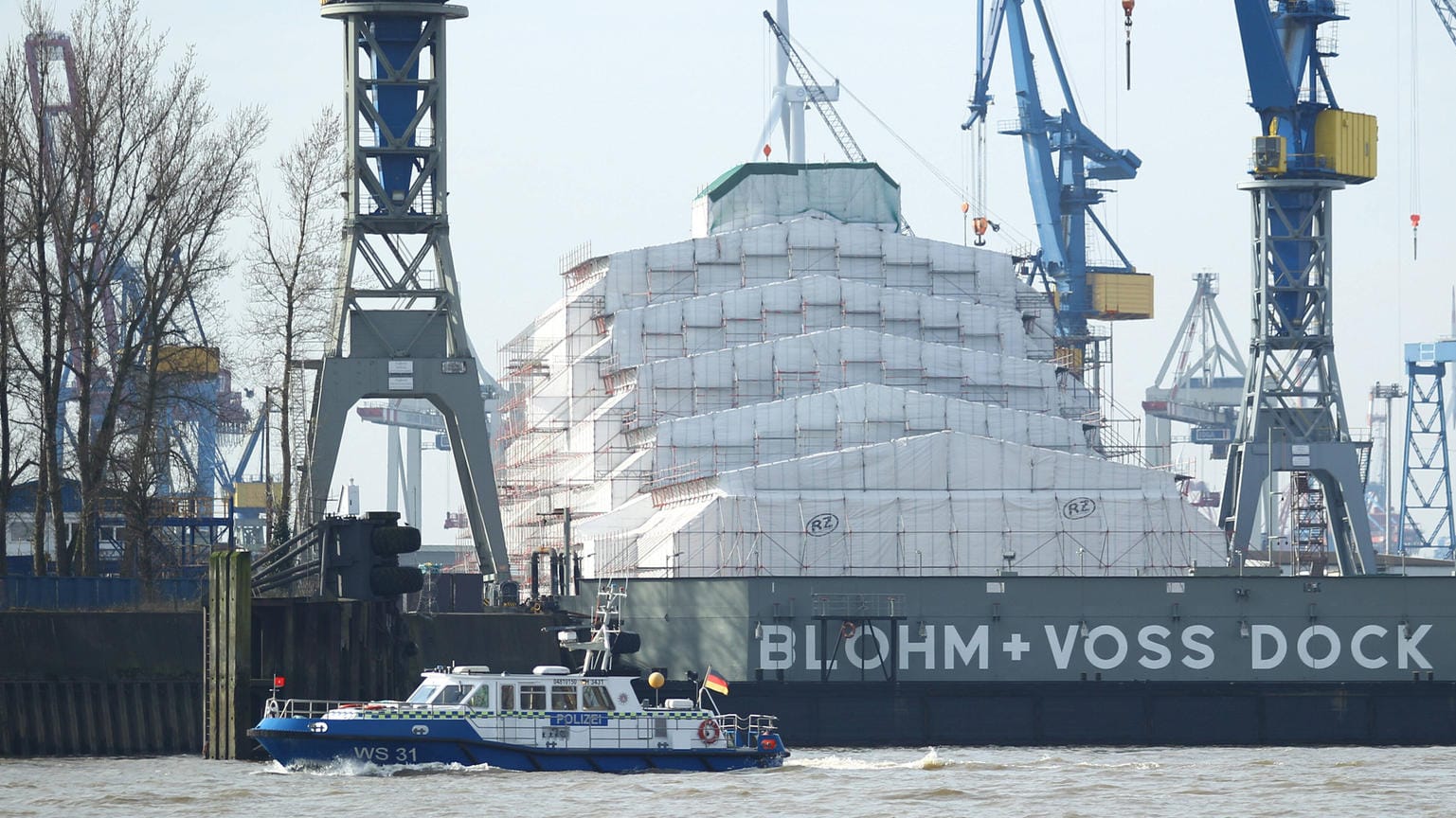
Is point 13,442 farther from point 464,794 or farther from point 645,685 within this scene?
point 464,794

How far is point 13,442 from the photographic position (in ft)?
226

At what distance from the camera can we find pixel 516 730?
54594 mm

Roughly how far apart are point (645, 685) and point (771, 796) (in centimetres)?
1751

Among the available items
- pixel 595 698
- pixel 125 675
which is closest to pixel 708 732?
pixel 595 698

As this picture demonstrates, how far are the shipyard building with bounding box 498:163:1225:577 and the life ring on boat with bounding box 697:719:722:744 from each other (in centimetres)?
2860

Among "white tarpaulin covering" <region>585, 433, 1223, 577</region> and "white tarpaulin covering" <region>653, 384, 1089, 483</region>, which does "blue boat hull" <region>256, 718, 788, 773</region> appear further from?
"white tarpaulin covering" <region>653, 384, 1089, 483</region>

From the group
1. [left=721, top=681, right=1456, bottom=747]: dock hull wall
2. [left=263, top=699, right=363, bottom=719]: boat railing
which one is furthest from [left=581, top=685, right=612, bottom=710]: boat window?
[left=721, top=681, right=1456, bottom=747]: dock hull wall

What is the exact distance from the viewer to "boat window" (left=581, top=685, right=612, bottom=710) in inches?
2169

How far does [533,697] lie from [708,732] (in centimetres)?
383

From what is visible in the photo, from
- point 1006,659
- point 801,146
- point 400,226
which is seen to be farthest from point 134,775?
point 801,146

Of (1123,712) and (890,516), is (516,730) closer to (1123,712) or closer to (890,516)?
(1123,712)

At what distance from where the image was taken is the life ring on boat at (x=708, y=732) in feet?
182

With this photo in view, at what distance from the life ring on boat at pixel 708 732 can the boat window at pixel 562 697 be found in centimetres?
280

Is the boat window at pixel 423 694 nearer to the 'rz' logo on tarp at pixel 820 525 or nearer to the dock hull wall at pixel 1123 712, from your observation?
the dock hull wall at pixel 1123 712
